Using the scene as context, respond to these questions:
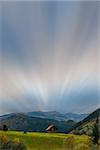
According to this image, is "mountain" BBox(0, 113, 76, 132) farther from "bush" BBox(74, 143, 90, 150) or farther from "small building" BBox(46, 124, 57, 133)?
"bush" BBox(74, 143, 90, 150)

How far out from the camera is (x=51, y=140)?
1625mm

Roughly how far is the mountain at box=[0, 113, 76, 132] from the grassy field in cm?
4

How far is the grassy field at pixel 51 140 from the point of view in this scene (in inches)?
63.5

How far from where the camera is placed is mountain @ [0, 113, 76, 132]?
1647mm

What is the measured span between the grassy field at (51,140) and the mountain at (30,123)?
0.12 ft

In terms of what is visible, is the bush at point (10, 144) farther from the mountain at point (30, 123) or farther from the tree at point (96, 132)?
the tree at point (96, 132)

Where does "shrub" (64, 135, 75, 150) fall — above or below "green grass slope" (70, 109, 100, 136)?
below

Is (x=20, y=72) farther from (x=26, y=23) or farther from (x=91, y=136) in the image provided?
(x=91, y=136)

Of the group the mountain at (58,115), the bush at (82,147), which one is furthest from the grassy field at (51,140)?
the mountain at (58,115)

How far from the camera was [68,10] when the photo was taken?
169 cm

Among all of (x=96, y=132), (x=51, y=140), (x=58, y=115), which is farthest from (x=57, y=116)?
(x=96, y=132)

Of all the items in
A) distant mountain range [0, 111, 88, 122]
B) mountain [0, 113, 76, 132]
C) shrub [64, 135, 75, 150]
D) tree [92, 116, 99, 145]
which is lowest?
shrub [64, 135, 75, 150]

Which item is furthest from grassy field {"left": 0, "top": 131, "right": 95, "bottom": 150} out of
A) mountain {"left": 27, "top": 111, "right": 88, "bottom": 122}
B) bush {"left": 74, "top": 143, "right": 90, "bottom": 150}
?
mountain {"left": 27, "top": 111, "right": 88, "bottom": 122}

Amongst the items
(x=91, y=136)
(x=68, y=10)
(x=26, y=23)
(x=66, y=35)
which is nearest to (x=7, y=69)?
(x=26, y=23)
